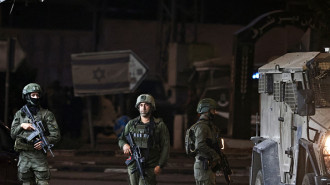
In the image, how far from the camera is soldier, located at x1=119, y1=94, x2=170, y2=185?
446 inches

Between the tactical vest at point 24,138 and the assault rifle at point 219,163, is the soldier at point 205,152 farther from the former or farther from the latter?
the tactical vest at point 24,138

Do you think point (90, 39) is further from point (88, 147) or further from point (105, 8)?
point (88, 147)

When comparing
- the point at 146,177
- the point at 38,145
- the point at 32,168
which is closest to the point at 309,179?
the point at 146,177

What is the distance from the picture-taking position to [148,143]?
11.4 metres

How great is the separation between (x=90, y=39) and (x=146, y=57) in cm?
250

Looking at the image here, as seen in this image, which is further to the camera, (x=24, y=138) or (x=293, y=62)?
(x=24, y=138)

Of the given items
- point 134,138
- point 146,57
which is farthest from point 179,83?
point 134,138

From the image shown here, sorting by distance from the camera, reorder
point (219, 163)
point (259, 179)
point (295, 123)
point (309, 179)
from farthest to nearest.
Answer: point (259, 179), point (219, 163), point (295, 123), point (309, 179)

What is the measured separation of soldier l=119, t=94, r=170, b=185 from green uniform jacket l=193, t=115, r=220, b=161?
0.65 meters

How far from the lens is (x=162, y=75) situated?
3369 centimetres

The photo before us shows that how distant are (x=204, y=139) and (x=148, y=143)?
93cm

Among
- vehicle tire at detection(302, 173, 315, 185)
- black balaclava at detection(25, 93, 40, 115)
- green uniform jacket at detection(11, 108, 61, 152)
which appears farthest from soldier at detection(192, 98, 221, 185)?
black balaclava at detection(25, 93, 40, 115)

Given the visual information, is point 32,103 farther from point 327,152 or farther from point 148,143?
point 327,152

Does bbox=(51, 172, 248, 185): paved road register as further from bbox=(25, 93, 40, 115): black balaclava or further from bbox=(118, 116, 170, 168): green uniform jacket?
bbox=(118, 116, 170, 168): green uniform jacket
